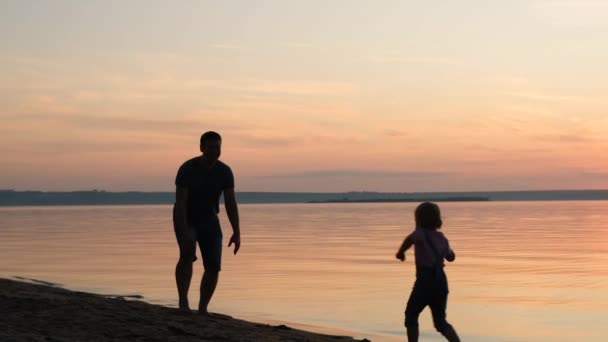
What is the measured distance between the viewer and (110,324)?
7.66 m

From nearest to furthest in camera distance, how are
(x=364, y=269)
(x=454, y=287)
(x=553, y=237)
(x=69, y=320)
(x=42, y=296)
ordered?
1. (x=69, y=320)
2. (x=42, y=296)
3. (x=454, y=287)
4. (x=364, y=269)
5. (x=553, y=237)

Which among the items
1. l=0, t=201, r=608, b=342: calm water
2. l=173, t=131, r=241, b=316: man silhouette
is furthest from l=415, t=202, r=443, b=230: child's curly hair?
l=0, t=201, r=608, b=342: calm water

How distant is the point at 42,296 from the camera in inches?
379

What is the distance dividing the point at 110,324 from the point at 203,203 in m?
1.52

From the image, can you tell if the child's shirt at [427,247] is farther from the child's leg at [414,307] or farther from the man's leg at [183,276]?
the man's leg at [183,276]

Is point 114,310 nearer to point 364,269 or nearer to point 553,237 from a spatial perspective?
point 364,269

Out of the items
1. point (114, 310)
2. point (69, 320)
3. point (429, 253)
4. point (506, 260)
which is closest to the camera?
point (429, 253)

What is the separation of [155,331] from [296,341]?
1.18 meters

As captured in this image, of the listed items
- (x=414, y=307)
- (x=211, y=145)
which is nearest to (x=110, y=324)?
(x=211, y=145)

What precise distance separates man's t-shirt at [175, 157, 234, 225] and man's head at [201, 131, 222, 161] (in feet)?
0.45

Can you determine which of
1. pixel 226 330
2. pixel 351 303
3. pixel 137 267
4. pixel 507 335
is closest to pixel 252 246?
pixel 137 267

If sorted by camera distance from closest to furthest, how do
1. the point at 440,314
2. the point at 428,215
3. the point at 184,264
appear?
1. the point at 428,215
2. the point at 440,314
3. the point at 184,264

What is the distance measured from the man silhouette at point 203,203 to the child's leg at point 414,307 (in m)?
1.97

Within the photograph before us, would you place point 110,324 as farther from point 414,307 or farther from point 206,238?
point 414,307
